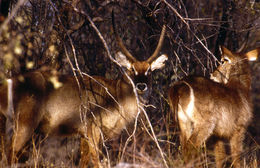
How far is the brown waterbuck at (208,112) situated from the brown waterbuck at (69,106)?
2.57 ft

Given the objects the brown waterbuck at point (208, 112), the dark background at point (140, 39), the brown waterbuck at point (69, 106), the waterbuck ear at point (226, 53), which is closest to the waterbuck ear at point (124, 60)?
the brown waterbuck at point (69, 106)

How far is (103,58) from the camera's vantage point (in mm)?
7809

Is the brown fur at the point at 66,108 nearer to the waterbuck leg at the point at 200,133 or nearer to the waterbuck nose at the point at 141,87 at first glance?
the waterbuck nose at the point at 141,87

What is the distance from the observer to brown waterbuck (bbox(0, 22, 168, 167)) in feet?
16.8

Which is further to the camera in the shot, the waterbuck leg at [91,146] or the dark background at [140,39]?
the dark background at [140,39]

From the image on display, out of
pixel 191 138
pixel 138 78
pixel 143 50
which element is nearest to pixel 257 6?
pixel 143 50

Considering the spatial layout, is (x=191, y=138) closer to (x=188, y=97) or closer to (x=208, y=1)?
(x=188, y=97)

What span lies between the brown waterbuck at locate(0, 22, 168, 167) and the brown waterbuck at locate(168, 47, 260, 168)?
782mm

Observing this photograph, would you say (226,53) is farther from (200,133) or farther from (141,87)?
(200,133)

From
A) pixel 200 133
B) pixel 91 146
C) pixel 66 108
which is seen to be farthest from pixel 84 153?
pixel 200 133

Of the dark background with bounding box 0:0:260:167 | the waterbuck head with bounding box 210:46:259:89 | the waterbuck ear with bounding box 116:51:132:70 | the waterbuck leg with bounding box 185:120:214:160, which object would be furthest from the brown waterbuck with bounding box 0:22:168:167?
the waterbuck head with bounding box 210:46:259:89

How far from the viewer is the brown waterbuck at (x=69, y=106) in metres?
5.11

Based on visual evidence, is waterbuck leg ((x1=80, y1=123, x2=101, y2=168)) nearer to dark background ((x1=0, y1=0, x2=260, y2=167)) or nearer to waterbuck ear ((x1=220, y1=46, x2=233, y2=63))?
dark background ((x1=0, y1=0, x2=260, y2=167))

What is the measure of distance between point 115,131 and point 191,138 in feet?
4.63
